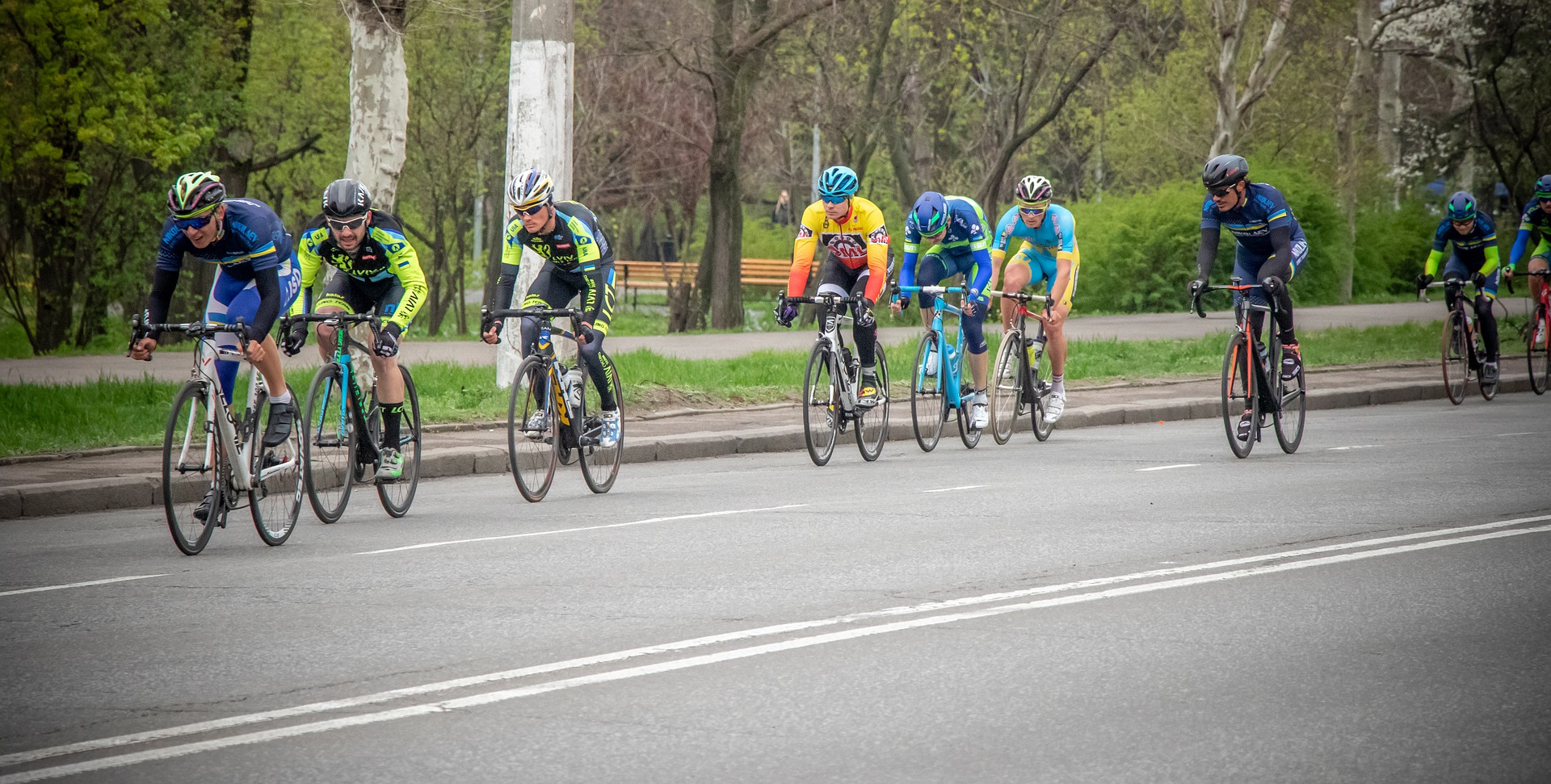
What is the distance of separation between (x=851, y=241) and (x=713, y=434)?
94.7 inches

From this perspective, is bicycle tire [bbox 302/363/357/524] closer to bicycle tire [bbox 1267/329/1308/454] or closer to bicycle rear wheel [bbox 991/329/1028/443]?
bicycle rear wheel [bbox 991/329/1028/443]

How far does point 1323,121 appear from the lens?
4894cm

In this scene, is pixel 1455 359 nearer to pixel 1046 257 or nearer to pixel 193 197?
pixel 1046 257

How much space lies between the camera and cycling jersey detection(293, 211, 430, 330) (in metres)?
9.92

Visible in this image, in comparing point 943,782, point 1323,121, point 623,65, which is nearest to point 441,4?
point 943,782

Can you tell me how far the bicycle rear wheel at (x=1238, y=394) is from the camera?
40.3 feet

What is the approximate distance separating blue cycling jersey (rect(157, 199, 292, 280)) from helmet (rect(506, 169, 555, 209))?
1.68m

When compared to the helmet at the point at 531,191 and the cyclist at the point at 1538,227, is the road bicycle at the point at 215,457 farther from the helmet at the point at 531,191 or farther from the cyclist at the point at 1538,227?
the cyclist at the point at 1538,227

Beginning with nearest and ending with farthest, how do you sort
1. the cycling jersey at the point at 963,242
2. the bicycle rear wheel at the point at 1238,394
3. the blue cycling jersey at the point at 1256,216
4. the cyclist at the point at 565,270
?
the cyclist at the point at 565,270 → the bicycle rear wheel at the point at 1238,394 → the blue cycling jersey at the point at 1256,216 → the cycling jersey at the point at 963,242

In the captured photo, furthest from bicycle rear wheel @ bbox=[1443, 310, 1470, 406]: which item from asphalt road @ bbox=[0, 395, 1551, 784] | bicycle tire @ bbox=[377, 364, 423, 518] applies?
bicycle tire @ bbox=[377, 364, 423, 518]

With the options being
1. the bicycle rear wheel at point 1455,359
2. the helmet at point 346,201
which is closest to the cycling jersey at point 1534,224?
the bicycle rear wheel at point 1455,359

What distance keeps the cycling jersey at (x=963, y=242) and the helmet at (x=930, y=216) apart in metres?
0.18

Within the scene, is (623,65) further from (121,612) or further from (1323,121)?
(121,612)

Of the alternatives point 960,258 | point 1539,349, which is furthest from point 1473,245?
point 960,258
